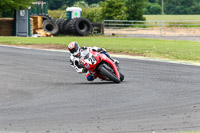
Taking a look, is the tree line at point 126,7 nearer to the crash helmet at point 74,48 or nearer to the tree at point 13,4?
the tree at point 13,4

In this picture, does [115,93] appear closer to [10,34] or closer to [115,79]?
[115,79]

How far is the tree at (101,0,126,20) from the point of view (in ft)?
207

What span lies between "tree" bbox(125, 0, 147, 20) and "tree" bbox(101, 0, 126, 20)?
2.21 meters

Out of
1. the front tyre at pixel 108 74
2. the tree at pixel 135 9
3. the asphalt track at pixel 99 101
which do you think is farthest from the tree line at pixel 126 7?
the front tyre at pixel 108 74

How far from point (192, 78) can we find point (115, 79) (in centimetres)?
247

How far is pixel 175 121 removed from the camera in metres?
7.46

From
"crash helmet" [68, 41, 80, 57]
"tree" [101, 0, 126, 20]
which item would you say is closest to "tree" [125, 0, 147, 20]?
"tree" [101, 0, 126, 20]

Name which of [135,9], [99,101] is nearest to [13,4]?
[135,9]

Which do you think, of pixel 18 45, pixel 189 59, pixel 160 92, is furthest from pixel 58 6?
pixel 160 92

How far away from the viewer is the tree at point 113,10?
207 feet

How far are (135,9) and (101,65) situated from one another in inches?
2199

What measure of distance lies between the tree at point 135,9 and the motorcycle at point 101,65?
178ft

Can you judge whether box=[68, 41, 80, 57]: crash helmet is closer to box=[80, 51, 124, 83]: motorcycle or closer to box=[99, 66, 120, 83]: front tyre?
box=[80, 51, 124, 83]: motorcycle

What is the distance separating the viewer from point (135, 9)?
6706 centimetres
